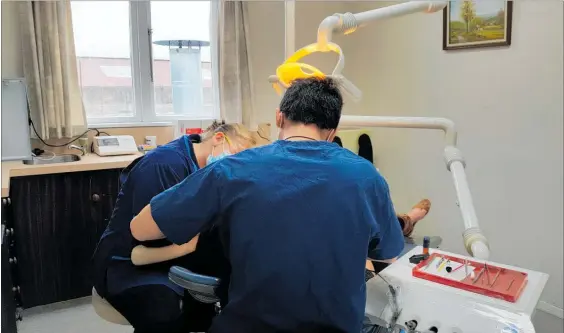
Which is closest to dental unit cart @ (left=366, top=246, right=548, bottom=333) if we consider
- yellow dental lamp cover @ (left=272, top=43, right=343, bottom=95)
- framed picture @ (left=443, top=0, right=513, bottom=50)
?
yellow dental lamp cover @ (left=272, top=43, right=343, bottom=95)

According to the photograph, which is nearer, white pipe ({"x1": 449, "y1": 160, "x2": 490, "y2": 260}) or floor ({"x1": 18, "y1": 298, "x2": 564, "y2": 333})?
white pipe ({"x1": 449, "y1": 160, "x2": 490, "y2": 260})

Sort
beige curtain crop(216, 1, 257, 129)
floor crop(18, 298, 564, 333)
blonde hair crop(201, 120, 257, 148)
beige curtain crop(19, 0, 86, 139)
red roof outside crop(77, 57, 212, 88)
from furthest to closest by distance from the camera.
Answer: beige curtain crop(216, 1, 257, 129), red roof outside crop(77, 57, 212, 88), beige curtain crop(19, 0, 86, 139), floor crop(18, 298, 564, 333), blonde hair crop(201, 120, 257, 148)

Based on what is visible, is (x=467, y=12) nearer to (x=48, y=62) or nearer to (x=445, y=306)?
(x=445, y=306)

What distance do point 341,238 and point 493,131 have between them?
2.34 m

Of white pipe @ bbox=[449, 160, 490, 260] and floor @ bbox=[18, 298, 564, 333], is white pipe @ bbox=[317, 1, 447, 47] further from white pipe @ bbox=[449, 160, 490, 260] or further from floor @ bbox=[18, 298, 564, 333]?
floor @ bbox=[18, 298, 564, 333]

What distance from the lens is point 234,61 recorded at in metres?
3.55

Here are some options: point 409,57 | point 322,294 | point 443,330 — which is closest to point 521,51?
point 409,57

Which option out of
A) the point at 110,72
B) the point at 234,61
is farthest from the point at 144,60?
the point at 234,61

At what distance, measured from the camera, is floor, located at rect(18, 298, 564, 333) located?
102 inches

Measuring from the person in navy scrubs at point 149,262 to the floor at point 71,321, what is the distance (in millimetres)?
980

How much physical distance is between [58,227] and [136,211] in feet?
4.77

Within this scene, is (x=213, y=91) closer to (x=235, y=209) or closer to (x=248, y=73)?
(x=248, y=73)

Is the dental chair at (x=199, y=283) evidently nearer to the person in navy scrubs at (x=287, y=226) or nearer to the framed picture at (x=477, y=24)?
the person in navy scrubs at (x=287, y=226)

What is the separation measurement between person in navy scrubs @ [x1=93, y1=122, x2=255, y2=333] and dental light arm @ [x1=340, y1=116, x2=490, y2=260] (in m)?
0.65
